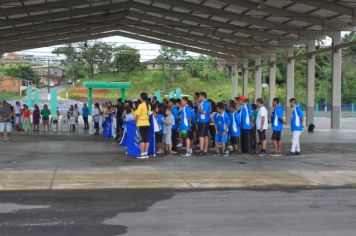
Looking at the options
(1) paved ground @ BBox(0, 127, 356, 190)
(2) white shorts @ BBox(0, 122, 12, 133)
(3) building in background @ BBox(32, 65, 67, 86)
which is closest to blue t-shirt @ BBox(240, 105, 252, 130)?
(1) paved ground @ BBox(0, 127, 356, 190)

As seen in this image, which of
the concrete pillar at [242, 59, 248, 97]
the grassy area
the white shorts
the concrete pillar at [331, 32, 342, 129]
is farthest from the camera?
the grassy area

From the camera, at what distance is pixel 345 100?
79.2 meters

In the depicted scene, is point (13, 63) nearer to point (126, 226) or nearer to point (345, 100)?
point (345, 100)

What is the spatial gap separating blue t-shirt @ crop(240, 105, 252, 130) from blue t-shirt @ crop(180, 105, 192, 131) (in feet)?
5.38

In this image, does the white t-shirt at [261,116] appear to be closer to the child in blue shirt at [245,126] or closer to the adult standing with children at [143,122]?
the child in blue shirt at [245,126]

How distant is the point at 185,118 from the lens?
16859 mm

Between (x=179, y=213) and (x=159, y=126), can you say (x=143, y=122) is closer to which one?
(x=159, y=126)

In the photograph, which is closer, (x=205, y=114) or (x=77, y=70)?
(x=205, y=114)

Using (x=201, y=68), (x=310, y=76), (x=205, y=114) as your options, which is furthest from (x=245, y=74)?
(x=205, y=114)

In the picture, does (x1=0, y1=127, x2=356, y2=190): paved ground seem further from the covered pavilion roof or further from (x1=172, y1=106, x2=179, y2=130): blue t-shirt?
the covered pavilion roof

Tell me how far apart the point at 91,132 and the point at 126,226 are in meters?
21.8

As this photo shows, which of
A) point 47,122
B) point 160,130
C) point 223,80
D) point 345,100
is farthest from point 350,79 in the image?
point 160,130

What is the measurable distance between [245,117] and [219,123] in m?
0.96

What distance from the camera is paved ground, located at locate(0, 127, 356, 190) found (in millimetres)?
11117
